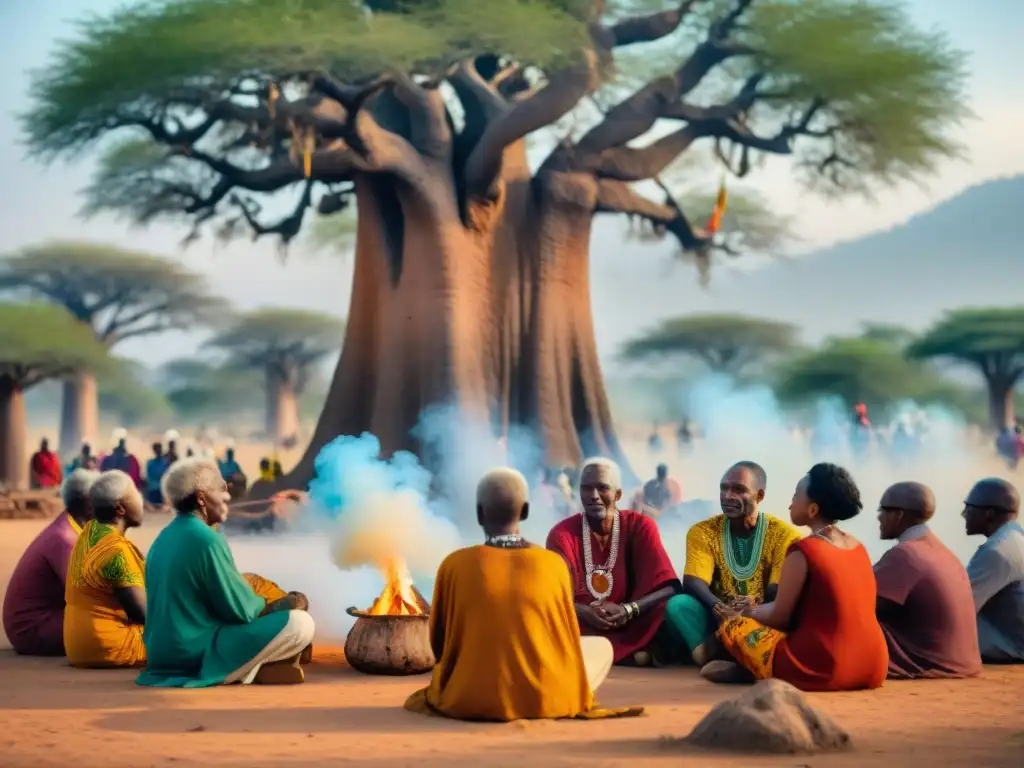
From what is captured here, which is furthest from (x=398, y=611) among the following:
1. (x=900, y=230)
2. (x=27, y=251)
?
(x=900, y=230)

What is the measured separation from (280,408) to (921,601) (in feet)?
174

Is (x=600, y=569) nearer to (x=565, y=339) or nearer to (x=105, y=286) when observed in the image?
(x=565, y=339)

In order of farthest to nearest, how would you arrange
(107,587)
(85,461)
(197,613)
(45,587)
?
(85,461) → (45,587) → (107,587) → (197,613)

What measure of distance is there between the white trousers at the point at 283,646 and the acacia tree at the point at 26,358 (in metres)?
21.9

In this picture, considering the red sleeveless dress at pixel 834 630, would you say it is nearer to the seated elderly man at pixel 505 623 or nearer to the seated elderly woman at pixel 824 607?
the seated elderly woman at pixel 824 607

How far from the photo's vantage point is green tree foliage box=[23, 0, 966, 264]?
736 inches

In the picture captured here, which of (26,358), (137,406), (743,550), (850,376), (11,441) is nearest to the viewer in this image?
(743,550)

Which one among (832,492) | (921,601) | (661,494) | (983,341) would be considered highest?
(983,341)

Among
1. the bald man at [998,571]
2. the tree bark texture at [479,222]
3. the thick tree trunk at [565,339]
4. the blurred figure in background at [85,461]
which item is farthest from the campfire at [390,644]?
the blurred figure in background at [85,461]

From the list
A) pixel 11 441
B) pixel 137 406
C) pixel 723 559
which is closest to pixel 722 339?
pixel 137 406

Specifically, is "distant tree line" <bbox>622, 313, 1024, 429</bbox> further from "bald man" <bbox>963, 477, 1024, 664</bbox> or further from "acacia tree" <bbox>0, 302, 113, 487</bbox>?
"bald man" <bbox>963, 477, 1024, 664</bbox>

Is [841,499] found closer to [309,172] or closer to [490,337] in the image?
[309,172]

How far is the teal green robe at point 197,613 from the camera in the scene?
710 centimetres

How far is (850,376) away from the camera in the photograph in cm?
5106
